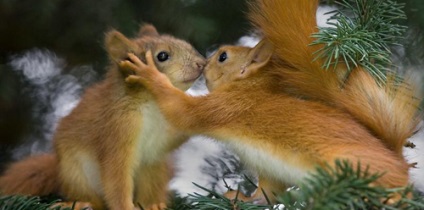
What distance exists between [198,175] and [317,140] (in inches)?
54.1

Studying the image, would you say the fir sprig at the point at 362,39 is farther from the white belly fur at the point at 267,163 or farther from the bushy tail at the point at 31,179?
the bushy tail at the point at 31,179

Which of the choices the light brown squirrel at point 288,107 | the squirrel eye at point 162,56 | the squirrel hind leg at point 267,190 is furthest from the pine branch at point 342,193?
the squirrel eye at point 162,56

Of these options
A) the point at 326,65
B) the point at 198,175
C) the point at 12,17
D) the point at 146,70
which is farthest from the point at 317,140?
the point at 12,17

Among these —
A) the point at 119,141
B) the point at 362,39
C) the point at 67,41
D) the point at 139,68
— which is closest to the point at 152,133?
the point at 119,141

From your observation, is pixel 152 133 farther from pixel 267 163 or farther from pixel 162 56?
pixel 267 163

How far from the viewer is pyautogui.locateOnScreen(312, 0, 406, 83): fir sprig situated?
7.97 feet

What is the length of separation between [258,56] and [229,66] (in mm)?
118

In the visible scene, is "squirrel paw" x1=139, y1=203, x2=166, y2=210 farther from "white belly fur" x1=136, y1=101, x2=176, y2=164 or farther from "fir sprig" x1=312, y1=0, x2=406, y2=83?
"fir sprig" x1=312, y1=0, x2=406, y2=83

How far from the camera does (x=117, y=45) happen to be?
2766 mm

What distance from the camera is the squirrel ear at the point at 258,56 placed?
268 cm

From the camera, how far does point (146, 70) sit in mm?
2754

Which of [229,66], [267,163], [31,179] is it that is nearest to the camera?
[267,163]

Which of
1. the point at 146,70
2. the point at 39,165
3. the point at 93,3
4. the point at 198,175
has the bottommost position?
the point at 198,175

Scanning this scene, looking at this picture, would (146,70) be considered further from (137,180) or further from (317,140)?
(317,140)
